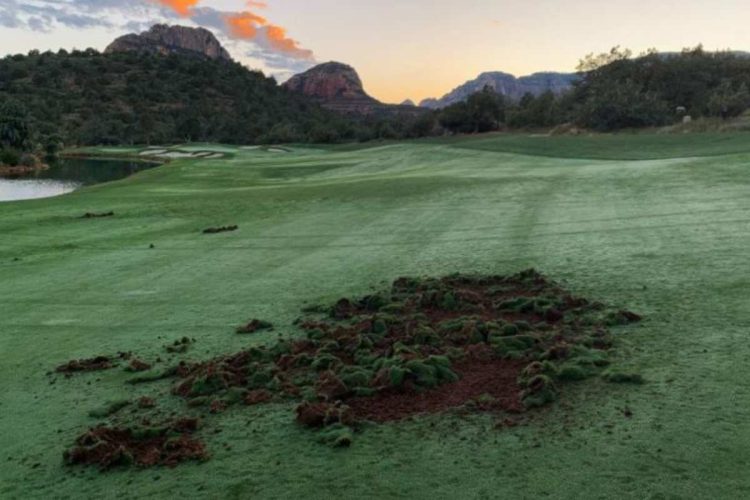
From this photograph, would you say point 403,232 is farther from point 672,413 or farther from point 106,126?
point 106,126

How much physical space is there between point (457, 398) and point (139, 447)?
266 cm

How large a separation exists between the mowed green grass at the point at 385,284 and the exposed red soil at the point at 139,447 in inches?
5.5

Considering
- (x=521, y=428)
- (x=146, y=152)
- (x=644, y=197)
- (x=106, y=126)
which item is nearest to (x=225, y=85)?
(x=106, y=126)

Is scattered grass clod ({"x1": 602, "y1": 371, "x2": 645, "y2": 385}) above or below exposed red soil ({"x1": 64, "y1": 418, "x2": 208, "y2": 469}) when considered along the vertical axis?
above

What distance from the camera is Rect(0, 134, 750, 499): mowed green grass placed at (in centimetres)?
447

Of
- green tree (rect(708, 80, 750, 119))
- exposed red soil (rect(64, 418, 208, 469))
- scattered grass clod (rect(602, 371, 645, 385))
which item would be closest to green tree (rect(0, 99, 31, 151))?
green tree (rect(708, 80, 750, 119))

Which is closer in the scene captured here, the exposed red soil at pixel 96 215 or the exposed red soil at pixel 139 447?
the exposed red soil at pixel 139 447

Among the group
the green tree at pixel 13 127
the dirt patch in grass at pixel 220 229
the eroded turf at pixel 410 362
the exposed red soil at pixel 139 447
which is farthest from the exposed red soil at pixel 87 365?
the green tree at pixel 13 127

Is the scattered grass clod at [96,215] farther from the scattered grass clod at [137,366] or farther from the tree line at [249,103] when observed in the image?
the tree line at [249,103]

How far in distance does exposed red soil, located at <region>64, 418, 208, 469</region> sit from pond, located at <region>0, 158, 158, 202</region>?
126 ft

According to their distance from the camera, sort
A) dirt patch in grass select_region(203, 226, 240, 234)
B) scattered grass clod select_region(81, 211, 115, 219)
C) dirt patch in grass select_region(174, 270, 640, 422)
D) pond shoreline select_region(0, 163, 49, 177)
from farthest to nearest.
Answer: pond shoreline select_region(0, 163, 49, 177), scattered grass clod select_region(81, 211, 115, 219), dirt patch in grass select_region(203, 226, 240, 234), dirt patch in grass select_region(174, 270, 640, 422)

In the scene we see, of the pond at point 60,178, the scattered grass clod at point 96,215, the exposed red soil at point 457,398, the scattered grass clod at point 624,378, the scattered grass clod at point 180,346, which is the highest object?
the scattered grass clod at point 624,378

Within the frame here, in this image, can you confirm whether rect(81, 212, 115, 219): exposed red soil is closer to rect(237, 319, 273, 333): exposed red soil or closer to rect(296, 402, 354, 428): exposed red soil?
rect(237, 319, 273, 333): exposed red soil

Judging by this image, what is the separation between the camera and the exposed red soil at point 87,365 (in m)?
7.21
